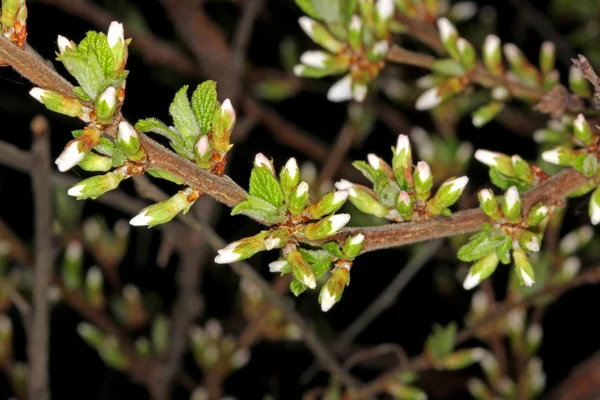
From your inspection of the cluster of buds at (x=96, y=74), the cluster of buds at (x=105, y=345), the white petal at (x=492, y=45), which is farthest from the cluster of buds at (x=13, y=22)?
the cluster of buds at (x=105, y=345)

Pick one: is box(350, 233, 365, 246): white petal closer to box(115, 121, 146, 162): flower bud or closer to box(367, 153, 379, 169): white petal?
box(367, 153, 379, 169): white petal

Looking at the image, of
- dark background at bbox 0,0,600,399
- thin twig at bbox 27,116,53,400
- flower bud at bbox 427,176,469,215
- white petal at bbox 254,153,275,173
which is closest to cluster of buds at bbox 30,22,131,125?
white petal at bbox 254,153,275,173

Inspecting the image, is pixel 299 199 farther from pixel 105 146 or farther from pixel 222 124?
pixel 105 146

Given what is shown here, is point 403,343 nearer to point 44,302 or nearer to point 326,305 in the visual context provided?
point 44,302

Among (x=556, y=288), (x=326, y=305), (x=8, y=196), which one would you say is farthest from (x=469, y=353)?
(x=8, y=196)

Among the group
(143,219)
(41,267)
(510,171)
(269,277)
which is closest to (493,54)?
(510,171)

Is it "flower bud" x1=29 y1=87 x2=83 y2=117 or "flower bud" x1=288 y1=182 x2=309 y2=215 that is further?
"flower bud" x1=288 y1=182 x2=309 y2=215
